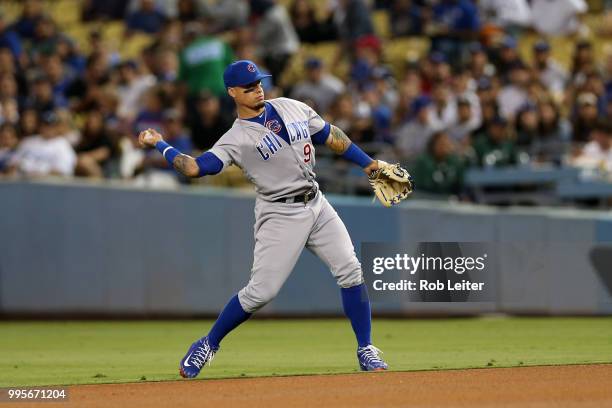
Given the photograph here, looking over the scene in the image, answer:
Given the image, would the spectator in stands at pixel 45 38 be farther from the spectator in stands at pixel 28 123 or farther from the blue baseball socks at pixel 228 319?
the blue baseball socks at pixel 228 319

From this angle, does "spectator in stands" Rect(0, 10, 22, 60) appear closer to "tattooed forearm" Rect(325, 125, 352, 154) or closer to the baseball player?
"tattooed forearm" Rect(325, 125, 352, 154)

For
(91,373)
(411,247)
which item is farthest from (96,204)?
(91,373)

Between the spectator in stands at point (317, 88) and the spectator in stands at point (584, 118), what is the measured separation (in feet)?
10.0

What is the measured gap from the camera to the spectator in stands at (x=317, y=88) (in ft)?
52.3

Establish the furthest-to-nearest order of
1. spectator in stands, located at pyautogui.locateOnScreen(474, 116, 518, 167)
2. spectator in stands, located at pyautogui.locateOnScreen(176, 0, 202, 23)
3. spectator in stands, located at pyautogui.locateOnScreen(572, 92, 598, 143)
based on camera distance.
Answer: spectator in stands, located at pyautogui.locateOnScreen(176, 0, 202, 23), spectator in stands, located at pyautogui.locateOnScreen(572, 92, 598, 143), spectator in stands, located at pyautogui.locateOnScreen(474, 116, 518, 167)

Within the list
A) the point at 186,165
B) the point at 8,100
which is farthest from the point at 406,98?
the point at 186,165

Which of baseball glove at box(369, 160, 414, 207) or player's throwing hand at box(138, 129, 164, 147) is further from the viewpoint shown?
baseball glove at box(369, 160, 414, 207)

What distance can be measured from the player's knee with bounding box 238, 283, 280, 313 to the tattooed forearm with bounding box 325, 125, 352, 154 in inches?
39.2

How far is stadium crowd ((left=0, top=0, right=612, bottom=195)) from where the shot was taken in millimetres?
14320

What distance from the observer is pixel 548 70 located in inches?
632

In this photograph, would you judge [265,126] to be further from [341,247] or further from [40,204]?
[40,204]

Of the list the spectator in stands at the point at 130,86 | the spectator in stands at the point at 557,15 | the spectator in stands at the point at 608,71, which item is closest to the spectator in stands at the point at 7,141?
the spectator in stands at the point at 130,86

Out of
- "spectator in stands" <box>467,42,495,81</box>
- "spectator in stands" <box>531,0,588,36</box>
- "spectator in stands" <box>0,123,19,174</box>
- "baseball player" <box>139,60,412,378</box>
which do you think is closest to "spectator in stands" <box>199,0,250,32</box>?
"spectator in stands" <box>467,42,495,81</box>

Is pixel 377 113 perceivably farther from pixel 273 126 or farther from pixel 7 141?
pixel 273 126
